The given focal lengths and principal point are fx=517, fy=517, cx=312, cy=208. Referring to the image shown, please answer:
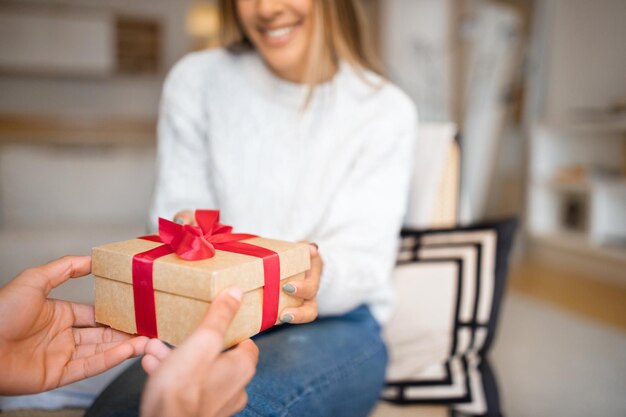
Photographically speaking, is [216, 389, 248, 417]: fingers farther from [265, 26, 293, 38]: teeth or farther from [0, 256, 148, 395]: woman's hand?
[265, 26, 293, 38]: teeth

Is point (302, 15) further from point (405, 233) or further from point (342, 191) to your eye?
point (405, 233)

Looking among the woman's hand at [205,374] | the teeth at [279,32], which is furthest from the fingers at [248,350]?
the teeth at [279,32]

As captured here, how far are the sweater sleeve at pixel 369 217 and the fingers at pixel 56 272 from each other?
34 cm

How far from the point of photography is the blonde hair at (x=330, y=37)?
0.97m

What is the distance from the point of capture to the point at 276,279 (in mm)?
573

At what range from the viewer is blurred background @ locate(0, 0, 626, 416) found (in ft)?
4.61

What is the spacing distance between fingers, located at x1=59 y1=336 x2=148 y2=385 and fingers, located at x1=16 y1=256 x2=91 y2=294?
0.29ft

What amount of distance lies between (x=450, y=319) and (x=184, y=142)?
0.65 m

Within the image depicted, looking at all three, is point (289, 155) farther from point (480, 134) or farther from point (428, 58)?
point (428, 58)

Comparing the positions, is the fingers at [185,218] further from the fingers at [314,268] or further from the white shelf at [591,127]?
the white shelf at [591,127]

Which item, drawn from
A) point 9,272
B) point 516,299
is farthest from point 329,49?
point 516,299

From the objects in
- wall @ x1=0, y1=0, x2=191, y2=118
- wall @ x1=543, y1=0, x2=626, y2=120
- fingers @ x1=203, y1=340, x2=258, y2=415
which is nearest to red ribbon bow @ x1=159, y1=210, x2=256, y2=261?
fingers @ x1=203, y1=340, x2=258, y2=415

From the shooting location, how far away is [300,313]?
0.60 meters

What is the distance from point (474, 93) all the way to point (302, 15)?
308cm
